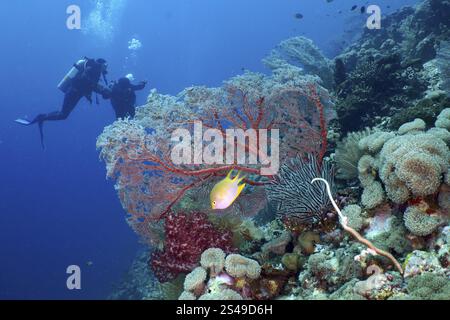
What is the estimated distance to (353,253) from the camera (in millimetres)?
3830

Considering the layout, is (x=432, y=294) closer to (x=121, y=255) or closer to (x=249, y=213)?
(x=249, y=213)

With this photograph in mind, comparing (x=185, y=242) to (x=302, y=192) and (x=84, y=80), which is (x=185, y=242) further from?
(x=84, y=80)

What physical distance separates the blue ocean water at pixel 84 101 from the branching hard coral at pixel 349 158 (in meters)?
9.51

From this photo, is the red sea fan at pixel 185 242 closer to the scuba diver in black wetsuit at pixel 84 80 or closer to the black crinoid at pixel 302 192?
the black crinoid at pixel 302 192

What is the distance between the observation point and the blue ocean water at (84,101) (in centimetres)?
4172

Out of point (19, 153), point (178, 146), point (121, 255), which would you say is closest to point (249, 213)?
point (178, 146)

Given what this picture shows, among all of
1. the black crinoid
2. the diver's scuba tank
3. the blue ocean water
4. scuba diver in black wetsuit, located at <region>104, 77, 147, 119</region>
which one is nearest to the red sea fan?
the black crinoid

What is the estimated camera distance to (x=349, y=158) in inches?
200

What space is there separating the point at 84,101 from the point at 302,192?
94487mm

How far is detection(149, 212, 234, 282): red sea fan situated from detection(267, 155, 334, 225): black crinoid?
106 cm

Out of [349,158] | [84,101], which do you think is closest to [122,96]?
[349,158]

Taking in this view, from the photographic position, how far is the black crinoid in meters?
4.54
